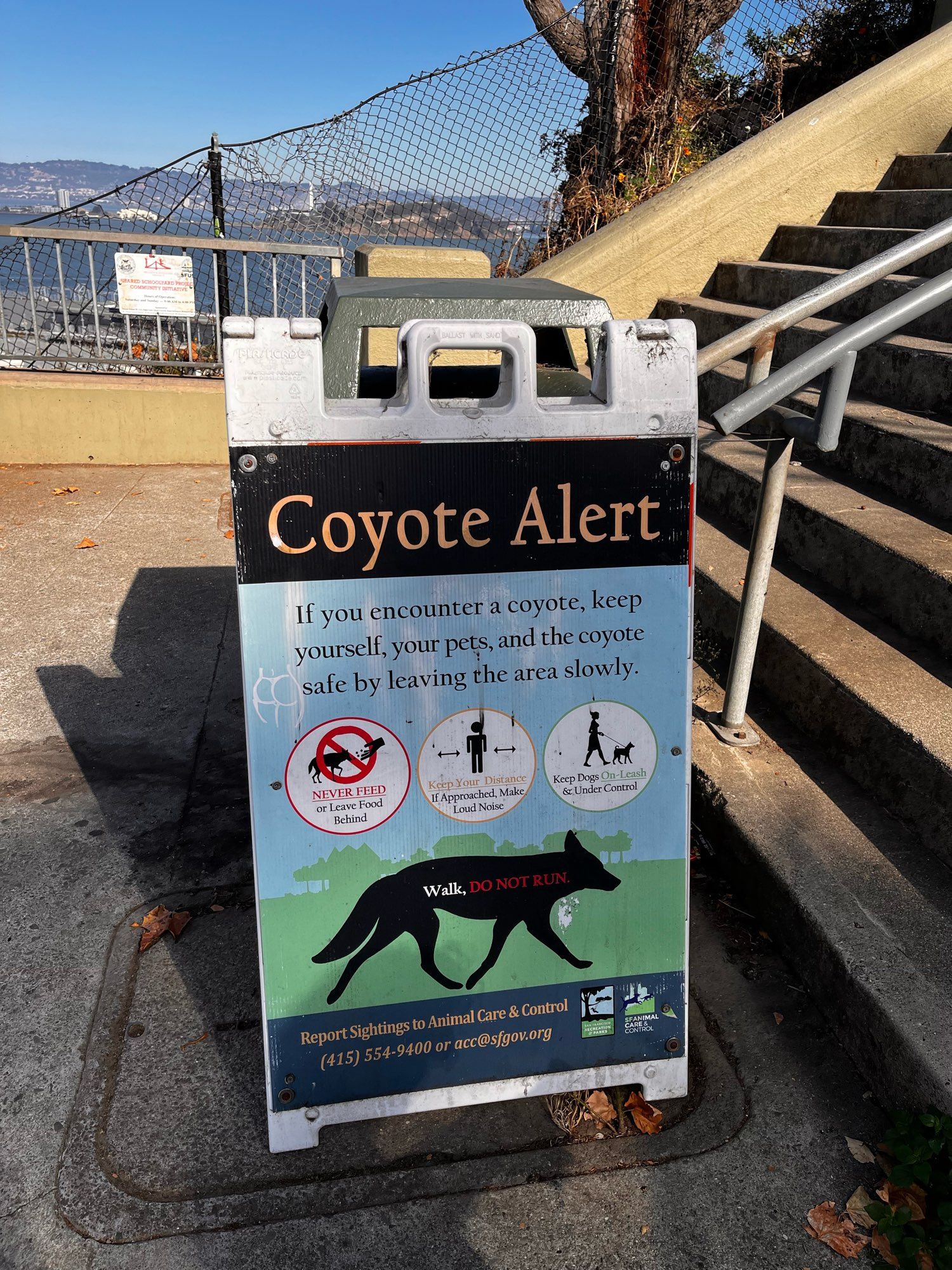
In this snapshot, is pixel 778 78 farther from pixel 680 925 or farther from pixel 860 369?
pixel 680 925

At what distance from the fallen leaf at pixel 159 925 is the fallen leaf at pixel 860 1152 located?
5.94ft

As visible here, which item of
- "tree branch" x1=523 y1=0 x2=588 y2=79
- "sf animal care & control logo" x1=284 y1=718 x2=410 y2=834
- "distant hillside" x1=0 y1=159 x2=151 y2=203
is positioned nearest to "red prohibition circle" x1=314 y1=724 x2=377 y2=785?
"sf animal care & control logo" x1=284 y1=718 x2=410 y2=834

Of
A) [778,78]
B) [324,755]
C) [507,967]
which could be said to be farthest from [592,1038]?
[778,78]

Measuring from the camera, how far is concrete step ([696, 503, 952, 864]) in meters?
2.52

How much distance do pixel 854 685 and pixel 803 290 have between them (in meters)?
3.51

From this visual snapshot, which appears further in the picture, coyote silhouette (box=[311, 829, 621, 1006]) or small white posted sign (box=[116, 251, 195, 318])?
small white posted sign (box=[116, 251, 195, 318])

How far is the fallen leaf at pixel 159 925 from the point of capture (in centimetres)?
268

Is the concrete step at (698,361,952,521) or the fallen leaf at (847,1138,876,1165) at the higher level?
the concrete step at (698,361,952,521)

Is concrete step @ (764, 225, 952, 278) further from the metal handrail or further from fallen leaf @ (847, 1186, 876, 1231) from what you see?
fallen leaf @ (847, 1186, 876, 1231)

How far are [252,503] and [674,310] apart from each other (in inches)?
207

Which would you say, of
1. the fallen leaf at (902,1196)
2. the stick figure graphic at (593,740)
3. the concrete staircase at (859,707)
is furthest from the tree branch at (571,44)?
the fallen leaf at (902,1196)

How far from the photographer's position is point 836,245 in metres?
5.81

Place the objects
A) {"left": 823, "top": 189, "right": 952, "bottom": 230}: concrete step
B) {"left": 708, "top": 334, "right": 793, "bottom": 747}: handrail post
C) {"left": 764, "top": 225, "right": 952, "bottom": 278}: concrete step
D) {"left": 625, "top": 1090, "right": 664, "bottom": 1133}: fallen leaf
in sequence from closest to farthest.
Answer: {"left": 625, "top": 1090, "right": 664, "bottom": 1133}: fallen leaf < {"left": 708, "top": 334, "right": 793, "bottom": 747}: handrail post < {"left": 764, "top": 225, "right": 952, "bottom": 278}: concrete step < {"left": 823, "top": 189, "right": 952, "bottom": 230}: concrete step

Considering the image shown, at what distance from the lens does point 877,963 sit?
2.13 m
